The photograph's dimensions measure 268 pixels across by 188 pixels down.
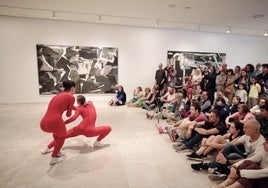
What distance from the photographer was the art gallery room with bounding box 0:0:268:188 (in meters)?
2.81

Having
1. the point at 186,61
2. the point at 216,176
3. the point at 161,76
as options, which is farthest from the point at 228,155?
the point at 186,61

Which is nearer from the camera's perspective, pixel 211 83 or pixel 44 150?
pixel 44 150

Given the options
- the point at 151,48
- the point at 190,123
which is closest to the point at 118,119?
the point at 190,123

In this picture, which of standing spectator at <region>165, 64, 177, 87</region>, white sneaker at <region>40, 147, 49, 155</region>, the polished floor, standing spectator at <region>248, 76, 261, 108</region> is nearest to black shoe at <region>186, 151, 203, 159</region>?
the polished floor

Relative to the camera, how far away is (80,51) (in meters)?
7.85

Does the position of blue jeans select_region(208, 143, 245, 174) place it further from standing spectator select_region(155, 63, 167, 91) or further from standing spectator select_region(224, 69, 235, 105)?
standing spectator select_region(155, 63, 167, 91)

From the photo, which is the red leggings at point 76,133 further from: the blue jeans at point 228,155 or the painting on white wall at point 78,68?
the painting on white wall at point 78,68

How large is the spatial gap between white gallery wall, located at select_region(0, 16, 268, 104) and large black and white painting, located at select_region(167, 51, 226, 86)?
229 millimetres

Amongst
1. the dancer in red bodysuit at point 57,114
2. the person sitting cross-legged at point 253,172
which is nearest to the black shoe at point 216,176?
the person sitting cross-legged at point 253,172

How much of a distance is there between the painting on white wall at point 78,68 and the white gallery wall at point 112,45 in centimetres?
22

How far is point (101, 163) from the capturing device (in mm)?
3023

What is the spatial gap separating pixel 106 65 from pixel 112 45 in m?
0.89

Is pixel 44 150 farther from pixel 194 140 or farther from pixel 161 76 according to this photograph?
pixel 161 76

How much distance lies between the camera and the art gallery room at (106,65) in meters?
2.81
